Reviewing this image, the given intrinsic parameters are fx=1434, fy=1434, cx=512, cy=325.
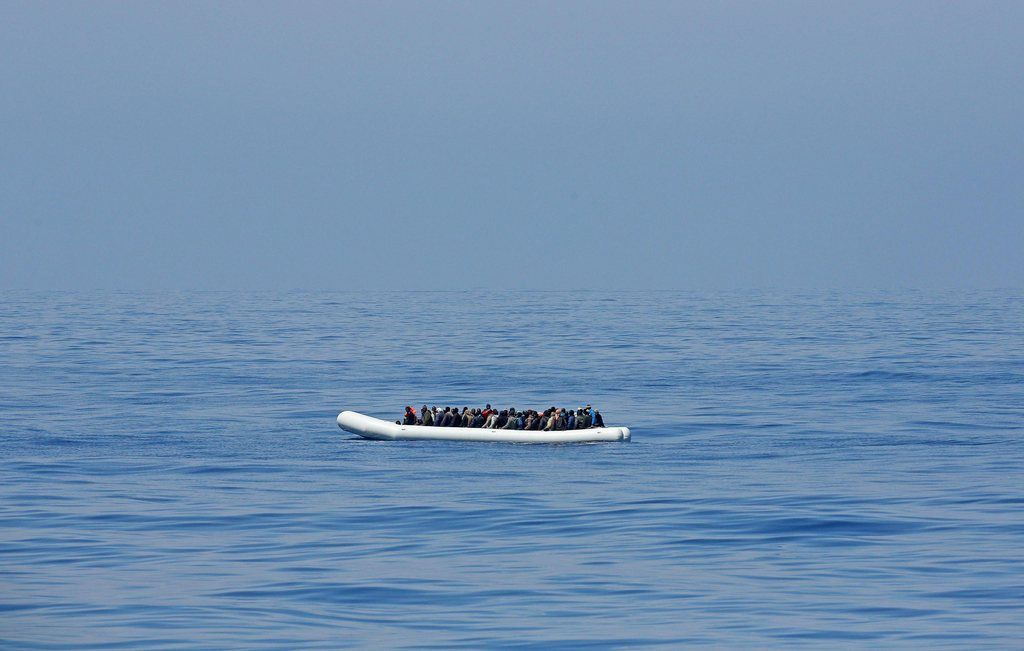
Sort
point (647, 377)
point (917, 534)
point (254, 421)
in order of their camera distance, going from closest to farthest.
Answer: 1. point (917, 534)
2. point (254, 421)
3. point (647, 377)

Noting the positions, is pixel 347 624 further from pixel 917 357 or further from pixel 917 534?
pixel 917 357

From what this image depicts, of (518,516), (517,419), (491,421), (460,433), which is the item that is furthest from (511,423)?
(518,516)

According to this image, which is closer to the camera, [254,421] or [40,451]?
[40,451]

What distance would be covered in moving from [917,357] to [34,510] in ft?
246

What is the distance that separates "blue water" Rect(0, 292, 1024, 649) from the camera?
24.6 meters

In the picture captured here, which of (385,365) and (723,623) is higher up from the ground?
(385,365)

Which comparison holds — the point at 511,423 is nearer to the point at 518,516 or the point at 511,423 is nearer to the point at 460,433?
the point at 460,433

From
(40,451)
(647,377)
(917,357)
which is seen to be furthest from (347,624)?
(917,357)

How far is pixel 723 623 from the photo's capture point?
24.4 meters

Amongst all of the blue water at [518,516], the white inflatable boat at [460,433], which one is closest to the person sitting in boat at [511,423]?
the white inflatable boat at [460,433]

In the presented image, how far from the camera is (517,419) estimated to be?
54.6 meters

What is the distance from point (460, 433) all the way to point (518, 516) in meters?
19.0

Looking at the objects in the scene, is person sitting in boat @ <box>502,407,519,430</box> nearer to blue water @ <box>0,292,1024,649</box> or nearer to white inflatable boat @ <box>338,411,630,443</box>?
white inflatable boat @ <box>338,411,630,443</box>

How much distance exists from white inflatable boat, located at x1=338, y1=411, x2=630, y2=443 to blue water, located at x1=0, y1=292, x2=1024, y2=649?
640 mm
